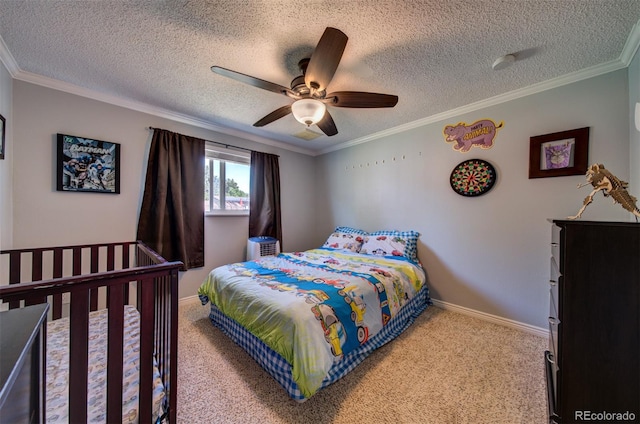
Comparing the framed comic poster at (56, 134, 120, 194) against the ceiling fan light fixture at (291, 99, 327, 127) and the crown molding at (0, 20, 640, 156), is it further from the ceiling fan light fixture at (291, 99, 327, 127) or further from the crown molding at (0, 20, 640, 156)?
the ceiling fan light fixture at (291, 99, 327, 127)

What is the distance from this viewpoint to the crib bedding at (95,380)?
87cm

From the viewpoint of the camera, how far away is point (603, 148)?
1.94 metres

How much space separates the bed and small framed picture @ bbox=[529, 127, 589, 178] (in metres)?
1.55

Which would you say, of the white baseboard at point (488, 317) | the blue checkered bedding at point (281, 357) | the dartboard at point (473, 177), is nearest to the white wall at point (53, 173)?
the white baseboard at point (488, 317)

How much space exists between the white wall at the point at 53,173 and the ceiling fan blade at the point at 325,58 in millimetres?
2182

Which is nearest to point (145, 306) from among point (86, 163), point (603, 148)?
point (86, 163)

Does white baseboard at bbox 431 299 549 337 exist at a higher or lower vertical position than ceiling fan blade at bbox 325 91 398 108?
lower

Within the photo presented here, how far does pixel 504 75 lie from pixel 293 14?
189cm

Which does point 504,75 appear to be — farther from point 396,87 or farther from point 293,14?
point 293,14

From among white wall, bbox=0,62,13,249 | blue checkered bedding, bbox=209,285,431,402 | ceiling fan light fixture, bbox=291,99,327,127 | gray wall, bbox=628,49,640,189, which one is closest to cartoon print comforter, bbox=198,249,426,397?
blue checkered bedding, bbox=209,285,431,402

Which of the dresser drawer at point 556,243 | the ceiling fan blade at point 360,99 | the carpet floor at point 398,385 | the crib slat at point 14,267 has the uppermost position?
the ceiling fan blade at point 360,99

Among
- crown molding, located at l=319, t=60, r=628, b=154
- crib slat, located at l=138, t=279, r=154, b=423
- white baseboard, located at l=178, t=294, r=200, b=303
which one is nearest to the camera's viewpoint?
→ crib slat, located at l=138, t=279, r=154, b=423

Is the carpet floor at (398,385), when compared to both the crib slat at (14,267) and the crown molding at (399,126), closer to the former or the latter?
the crib slat at (14,267)

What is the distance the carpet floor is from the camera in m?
1.37
